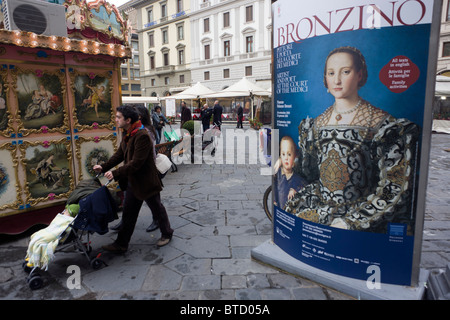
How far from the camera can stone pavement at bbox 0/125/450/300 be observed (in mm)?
2805

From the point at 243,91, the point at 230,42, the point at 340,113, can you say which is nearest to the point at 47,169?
the point at 340,113

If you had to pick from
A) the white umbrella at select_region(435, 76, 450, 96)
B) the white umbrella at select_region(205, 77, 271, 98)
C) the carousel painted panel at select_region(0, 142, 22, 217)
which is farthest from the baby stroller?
the white umbrella at select_region(435, 76, 450, 96)

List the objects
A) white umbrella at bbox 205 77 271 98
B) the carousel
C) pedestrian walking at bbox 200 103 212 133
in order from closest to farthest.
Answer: the carousel < pedestrian walking at bbox 200 103 212 133 < white umbrella at bbox 205 77 271 98

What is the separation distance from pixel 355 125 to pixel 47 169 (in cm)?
410

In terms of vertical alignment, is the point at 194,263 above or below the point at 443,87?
below

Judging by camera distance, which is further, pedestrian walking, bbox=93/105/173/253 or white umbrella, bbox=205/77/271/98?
white umbrella, bbox=205/77/271/98

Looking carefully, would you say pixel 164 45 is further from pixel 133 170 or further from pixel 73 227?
pixel 73 227

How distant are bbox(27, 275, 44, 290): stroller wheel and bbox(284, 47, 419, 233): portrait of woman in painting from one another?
270cm

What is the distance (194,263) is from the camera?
3355 mm

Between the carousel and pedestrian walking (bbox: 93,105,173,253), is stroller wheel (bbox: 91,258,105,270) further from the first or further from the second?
the carousel

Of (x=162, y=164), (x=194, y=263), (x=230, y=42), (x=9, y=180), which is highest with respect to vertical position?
(x=230, y=42)

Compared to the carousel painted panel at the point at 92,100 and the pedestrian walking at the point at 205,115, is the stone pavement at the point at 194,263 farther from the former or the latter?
the pedestrian walking at the point at 205,115

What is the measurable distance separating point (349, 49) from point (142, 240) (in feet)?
10.6
